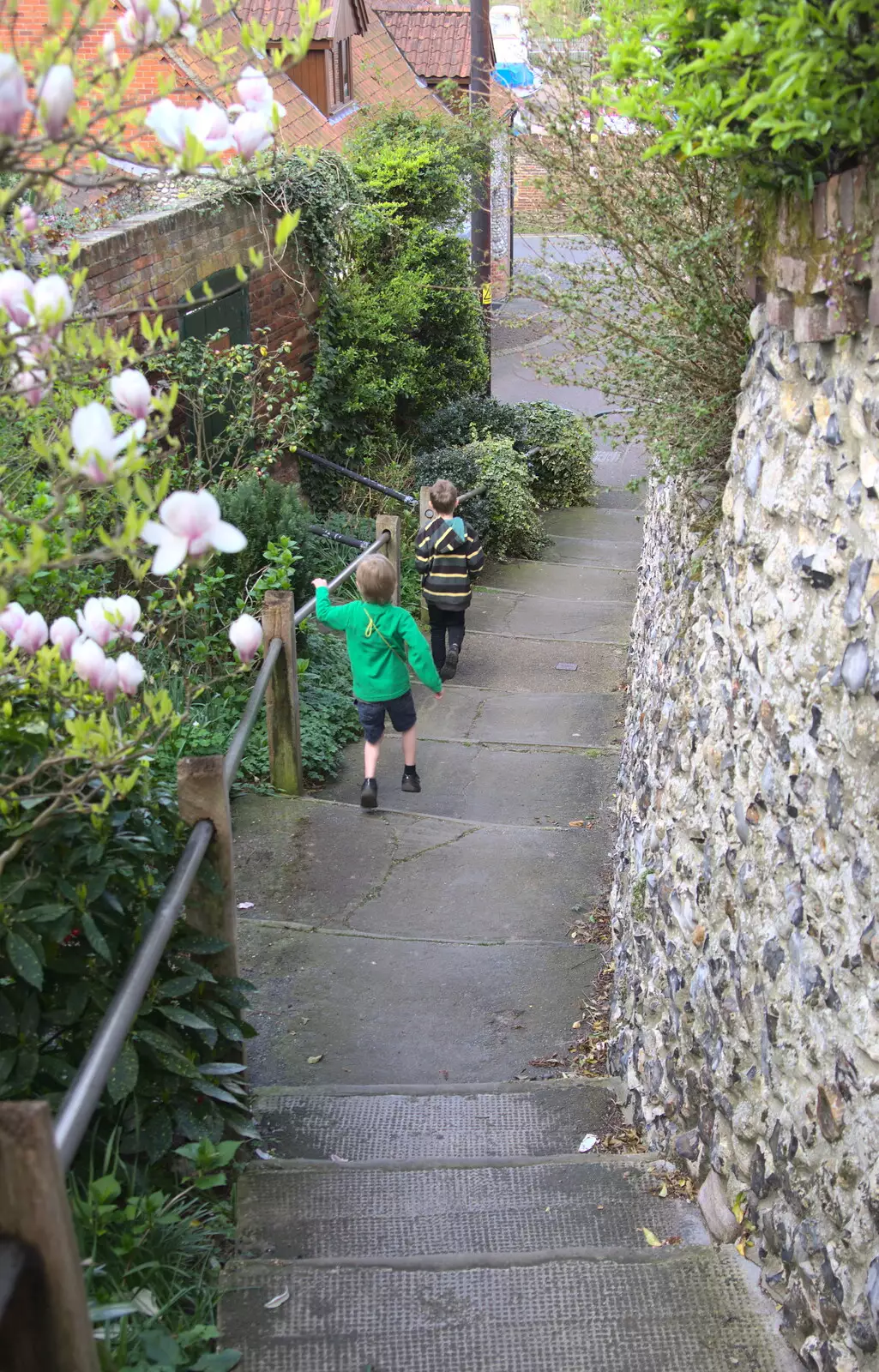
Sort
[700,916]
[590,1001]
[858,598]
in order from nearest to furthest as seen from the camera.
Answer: [858,598] < [700,916] < [590,1001]

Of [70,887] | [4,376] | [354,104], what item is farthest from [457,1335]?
[354,104]

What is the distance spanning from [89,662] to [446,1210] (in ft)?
5.78

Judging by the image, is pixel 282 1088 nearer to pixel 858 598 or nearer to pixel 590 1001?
pixel 590 1001

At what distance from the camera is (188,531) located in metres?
1.74

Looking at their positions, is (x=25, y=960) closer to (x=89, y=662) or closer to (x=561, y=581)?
(x=89, y=662)

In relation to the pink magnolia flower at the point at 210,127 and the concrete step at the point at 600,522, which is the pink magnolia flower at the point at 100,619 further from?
the concrete step at the point at 600,522

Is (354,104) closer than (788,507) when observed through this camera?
No

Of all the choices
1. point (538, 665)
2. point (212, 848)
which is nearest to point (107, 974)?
point (212, 848)

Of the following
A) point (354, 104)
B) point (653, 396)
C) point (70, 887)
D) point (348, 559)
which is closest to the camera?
point (70, 887)

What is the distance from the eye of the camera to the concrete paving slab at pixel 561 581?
431 inches

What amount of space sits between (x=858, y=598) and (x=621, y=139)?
107 inches

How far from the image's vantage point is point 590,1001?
4.63 meters

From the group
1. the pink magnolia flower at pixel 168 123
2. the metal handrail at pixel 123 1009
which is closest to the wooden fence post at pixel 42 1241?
the metal handrail at pixel 123 1009

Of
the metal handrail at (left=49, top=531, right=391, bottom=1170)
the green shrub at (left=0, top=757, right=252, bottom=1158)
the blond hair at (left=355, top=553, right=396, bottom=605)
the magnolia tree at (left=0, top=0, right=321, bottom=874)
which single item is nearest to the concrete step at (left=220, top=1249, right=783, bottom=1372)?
the green shrub at (left=0, top=757, right=252, bottom=1158)
